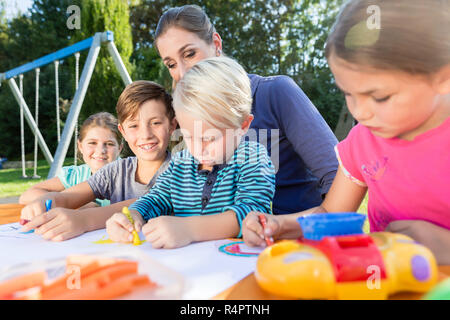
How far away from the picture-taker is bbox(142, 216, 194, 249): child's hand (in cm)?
70

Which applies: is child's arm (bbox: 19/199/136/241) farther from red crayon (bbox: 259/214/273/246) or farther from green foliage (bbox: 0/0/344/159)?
green foliage (bbox: 0/0/344/159)

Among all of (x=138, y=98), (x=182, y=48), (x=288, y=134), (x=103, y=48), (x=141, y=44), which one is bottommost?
(x=288, y=134)

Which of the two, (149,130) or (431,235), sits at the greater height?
(149,130)

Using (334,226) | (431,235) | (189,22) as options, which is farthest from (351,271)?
(189,22)

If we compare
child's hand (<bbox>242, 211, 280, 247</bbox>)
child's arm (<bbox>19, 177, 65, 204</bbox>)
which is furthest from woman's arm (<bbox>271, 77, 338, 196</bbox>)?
child's arm (<bbox>19, 177, 65, 204</bbox>)

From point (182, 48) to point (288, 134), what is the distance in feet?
1.50

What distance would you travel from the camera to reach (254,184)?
89 centimetres

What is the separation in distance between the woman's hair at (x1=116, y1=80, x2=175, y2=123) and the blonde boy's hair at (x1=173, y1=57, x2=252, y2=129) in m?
0.42

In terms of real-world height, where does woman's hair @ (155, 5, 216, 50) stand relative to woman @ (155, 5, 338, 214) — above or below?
above

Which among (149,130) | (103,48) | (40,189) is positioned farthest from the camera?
(103,48)

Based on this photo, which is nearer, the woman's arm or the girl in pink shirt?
the girl in pink shirt

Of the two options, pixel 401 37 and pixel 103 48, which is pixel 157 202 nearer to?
pixel 401 37

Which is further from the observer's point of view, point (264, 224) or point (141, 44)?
point (141, 44)

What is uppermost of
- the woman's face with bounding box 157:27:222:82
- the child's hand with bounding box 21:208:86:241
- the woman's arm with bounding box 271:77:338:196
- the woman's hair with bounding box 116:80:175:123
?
the woman's face with bounding box 157:27:222:82
